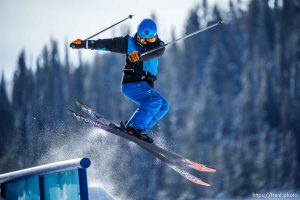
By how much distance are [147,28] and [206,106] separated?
47.5 meters

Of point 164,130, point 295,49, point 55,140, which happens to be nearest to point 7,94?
point 164,130

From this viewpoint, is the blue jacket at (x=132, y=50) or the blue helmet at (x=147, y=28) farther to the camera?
the blue jacket at (x=132, y=50)

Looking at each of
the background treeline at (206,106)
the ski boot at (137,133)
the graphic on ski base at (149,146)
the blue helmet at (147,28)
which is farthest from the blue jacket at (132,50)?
the background treeline at (206,106)

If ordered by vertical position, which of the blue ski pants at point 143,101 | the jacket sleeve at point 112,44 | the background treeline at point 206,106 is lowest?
the background treeline at point 206,106

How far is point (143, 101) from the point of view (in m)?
8.66

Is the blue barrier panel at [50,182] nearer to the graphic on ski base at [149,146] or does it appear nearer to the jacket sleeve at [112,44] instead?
the graphic on ski base at [149,146]

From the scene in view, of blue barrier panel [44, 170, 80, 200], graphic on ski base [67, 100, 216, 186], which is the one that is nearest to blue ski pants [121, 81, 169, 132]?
graphic on ski base [67, 100, 216, 186]

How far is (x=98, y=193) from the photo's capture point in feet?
25.7

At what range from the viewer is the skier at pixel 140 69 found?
822cm

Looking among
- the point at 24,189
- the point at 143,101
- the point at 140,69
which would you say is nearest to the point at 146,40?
the point at 140,69

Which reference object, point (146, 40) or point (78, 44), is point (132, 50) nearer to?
point (146, 40)

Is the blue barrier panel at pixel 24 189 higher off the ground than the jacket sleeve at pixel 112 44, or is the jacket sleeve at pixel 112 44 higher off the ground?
the jacket sleeve at pixel 112 44

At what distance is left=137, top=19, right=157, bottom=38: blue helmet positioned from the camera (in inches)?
322

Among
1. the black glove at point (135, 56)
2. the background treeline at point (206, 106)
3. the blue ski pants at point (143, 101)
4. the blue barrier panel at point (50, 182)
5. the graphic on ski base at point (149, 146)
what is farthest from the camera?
the background treeline at point (206, 106)
